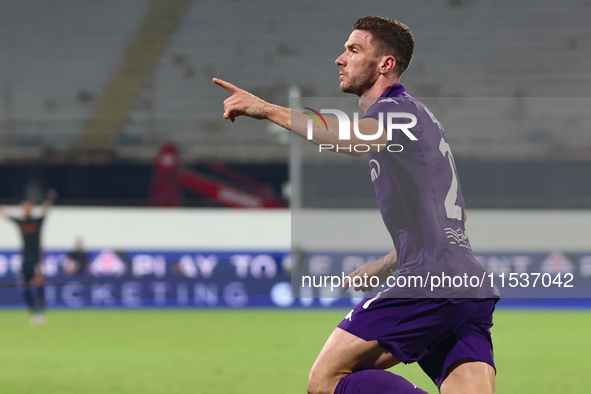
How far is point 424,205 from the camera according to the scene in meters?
3.19

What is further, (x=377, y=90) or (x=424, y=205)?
(x=377, y=90)

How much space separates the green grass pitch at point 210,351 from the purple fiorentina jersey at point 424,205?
3319 mm

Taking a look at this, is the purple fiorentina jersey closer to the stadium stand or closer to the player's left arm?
the player's left arm

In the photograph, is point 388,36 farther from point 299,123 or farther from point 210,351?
point 210,351

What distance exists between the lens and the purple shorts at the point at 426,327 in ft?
10.5

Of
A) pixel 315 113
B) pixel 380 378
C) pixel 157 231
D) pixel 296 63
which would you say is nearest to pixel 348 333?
pixel 380 378

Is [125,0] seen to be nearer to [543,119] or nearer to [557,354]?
[543,119]

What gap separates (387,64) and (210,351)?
20.1 feet

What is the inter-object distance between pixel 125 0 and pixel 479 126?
365 inches

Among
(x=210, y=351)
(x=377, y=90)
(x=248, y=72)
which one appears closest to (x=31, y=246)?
(x=210, y=351)

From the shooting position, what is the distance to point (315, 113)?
320 cm

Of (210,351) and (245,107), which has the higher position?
(245,107)

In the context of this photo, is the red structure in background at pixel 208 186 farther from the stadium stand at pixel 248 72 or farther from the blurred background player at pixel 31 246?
the blurred background player at pixel 31 246

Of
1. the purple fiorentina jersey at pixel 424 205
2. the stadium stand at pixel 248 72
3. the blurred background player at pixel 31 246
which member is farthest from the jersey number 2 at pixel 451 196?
the stadium stand at pixel 248 72
